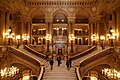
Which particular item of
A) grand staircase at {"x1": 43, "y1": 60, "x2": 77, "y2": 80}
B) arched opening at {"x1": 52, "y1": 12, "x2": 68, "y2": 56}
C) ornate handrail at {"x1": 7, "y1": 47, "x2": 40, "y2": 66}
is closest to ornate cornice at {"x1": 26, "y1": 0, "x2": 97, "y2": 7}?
arched opening at {"x1": 52, "y1": 12, "x2": 68, "y2": 56}

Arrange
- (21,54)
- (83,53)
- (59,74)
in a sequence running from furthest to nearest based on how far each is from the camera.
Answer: (83,53) → (21,54) → (59,74)

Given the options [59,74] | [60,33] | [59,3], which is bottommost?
[59,74]

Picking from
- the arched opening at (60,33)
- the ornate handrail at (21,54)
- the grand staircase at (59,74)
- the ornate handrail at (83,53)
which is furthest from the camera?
the arched opening at (60,33)

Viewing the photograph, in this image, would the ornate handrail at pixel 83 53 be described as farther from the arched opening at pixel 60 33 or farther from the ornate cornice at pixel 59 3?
the ornate cornice at pixel 59 3

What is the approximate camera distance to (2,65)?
21.4 metres

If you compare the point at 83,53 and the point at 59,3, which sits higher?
the point at 59,3

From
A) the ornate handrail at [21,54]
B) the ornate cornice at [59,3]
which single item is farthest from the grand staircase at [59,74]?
the ornate cornice at [59,3]

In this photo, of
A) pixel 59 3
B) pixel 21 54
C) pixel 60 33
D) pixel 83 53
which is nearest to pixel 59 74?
pixel 21 54

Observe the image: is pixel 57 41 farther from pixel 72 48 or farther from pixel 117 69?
pixel 117 69

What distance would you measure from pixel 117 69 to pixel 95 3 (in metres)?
11.1

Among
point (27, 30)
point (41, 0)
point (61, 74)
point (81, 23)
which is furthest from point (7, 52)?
point (81, 23)

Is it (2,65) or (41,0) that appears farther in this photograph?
(41,0)

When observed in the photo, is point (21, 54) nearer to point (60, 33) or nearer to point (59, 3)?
point (59, 3)

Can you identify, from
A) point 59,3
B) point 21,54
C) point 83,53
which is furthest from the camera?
point 59,3
